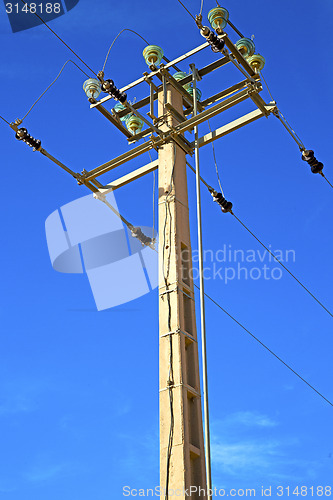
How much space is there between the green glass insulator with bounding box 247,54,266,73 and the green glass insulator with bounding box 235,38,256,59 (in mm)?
100

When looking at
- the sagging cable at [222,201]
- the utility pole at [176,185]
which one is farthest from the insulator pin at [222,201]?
the utility pole at [176,185]

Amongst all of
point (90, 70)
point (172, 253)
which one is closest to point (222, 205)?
point (172, 253)

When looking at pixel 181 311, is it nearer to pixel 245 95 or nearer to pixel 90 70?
pixel 245 95

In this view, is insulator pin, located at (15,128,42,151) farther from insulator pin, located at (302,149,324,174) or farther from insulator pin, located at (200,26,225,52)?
insulator pin, located at (302,149,324,174)

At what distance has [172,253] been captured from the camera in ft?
23.7

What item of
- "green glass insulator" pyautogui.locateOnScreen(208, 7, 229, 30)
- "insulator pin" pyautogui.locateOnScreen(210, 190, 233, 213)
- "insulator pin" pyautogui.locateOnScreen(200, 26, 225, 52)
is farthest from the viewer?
"insulator pin" pyautogui.locateOnScreen(210, 190, 233, 213)

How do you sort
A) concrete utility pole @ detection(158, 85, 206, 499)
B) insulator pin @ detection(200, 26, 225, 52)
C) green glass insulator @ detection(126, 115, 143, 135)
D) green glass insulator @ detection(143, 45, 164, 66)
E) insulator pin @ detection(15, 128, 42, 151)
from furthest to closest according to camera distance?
1. green glass insulator @ detection(126, 115, 143, 135)
2. green glass insulator @ detection(143, 45, 164, 66)
3. insulator pin @ detection(15, 128, 42, 151)
4. insulator pin @ detection(200, 26, 225, 52)
5. concrete utility pole @ detection(158, 85, 206, 499)

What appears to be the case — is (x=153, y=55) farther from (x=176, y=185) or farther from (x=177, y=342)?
(x=177, y=342)

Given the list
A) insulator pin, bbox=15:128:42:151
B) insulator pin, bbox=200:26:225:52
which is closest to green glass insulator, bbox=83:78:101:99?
insulator pin, bbox=15:128:42:151

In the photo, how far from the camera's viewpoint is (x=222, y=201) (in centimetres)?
898

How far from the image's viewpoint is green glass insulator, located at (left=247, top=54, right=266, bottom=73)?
918 cm

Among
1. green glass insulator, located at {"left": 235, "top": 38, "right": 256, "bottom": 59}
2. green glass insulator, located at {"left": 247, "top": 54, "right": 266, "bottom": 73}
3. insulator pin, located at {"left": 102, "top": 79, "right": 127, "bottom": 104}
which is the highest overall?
green glass insulator, located at {"left": 235, "top": 38, "right": 256, "bottom": 59}

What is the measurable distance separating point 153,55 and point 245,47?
129 centimetres

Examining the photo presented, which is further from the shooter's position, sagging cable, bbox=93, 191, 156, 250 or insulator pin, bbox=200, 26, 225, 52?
sagging cable, bbox=93, 191, 156, 250
